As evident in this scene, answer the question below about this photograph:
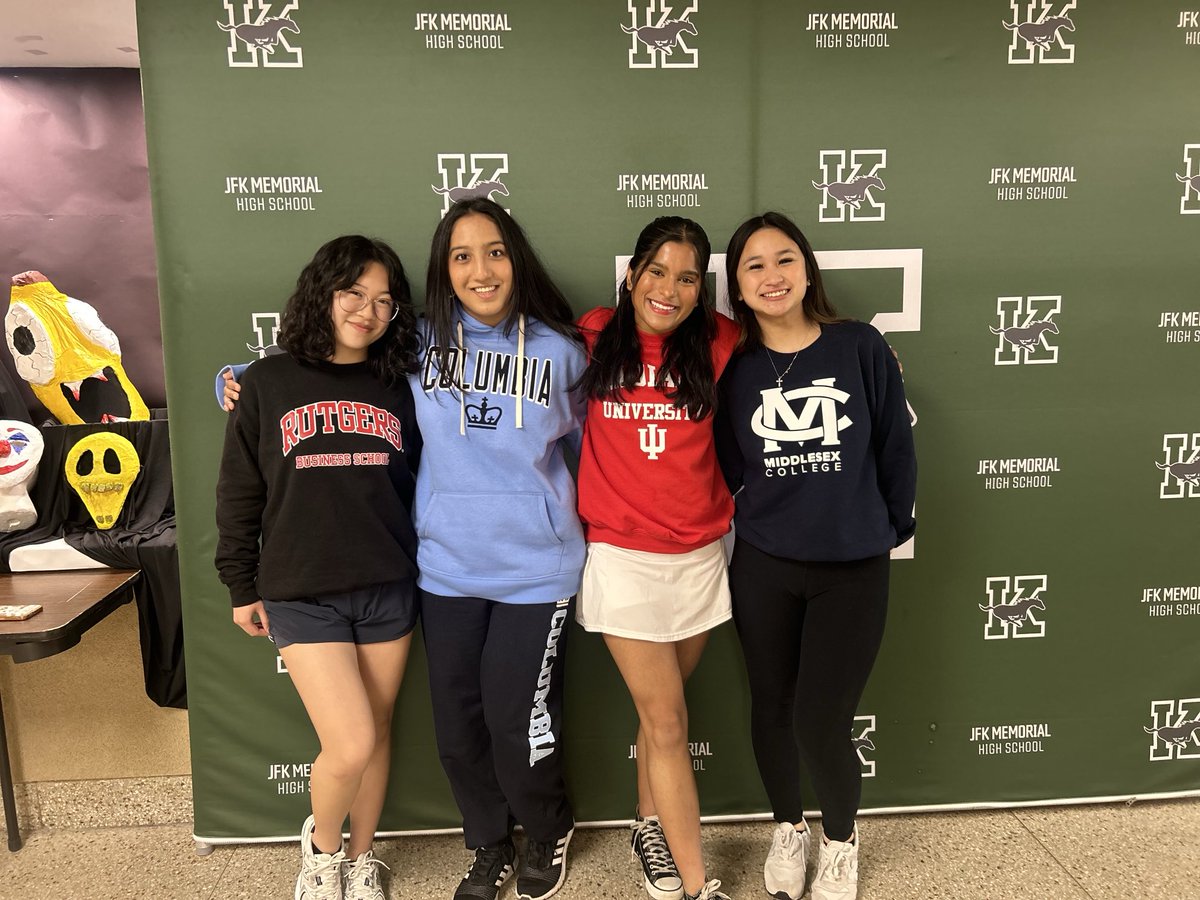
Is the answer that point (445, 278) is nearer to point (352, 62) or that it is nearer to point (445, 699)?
point (352, 62)

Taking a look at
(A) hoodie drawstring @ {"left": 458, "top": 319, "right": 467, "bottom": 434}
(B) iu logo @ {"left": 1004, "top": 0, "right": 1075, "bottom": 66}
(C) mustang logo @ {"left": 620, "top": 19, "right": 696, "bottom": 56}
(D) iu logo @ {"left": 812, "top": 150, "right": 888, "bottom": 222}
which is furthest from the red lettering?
(B) iu logo @ {"left": 1004, "top": 0, "right": 1075, "bottom": 66}

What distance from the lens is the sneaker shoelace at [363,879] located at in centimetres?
177

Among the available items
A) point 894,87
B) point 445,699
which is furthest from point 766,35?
point 445,699

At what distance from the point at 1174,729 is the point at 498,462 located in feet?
6.98

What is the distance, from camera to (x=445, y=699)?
1713 mm

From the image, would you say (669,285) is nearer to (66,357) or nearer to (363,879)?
(363,879)

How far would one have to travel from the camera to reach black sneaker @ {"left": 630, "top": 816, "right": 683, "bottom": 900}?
176cm

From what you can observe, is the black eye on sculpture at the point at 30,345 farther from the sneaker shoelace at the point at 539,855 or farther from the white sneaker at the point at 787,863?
the white sneaker at the point at 787,863

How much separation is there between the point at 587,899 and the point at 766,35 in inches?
86.8

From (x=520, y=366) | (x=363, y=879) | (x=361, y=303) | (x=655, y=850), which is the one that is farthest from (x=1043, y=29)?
(x=363, y=879)

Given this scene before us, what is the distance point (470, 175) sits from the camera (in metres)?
1.88

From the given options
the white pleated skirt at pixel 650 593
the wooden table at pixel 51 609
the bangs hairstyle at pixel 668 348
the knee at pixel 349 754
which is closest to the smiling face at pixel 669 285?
the bangs hairstyle at pixel 668 348

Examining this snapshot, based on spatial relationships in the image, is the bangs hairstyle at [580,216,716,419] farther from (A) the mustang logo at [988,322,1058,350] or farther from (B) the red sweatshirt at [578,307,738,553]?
(A) the mustang logo at [988,322,1058,350]

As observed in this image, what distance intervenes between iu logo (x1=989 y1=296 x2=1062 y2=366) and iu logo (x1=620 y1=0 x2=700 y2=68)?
105 cm
